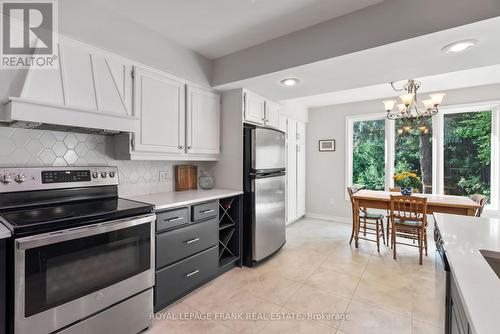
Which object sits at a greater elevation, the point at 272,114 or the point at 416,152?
the point at 272,114

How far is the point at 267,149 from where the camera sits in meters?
2.93

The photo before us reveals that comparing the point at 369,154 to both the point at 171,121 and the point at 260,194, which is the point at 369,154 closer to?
the point at 260,194

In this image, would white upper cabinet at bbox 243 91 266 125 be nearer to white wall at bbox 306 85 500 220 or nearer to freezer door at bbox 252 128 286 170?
freezer door at bbox 252 128 286 170

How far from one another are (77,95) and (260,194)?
194cm

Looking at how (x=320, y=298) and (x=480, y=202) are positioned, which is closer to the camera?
(x=320, y=298)

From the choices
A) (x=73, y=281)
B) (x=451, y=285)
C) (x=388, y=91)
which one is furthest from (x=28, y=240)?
(x=388, y=91)

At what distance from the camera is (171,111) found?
7.80ft

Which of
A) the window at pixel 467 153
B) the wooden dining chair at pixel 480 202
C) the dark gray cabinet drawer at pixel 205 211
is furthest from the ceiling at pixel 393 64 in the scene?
the wooden dining chair at pixel 480 202

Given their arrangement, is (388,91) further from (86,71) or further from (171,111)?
(86,71)

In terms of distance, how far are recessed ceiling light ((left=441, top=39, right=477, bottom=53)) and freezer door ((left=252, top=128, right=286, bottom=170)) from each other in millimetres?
1746

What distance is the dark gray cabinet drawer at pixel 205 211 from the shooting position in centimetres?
222

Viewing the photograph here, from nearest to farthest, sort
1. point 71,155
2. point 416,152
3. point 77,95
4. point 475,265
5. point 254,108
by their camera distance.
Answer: point 475,265, point 77,95, point 71,155, point 254,108, point 416,152

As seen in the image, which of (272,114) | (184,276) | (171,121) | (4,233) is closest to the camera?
(4,233)

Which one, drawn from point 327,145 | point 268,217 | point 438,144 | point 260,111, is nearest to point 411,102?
point 438,144
